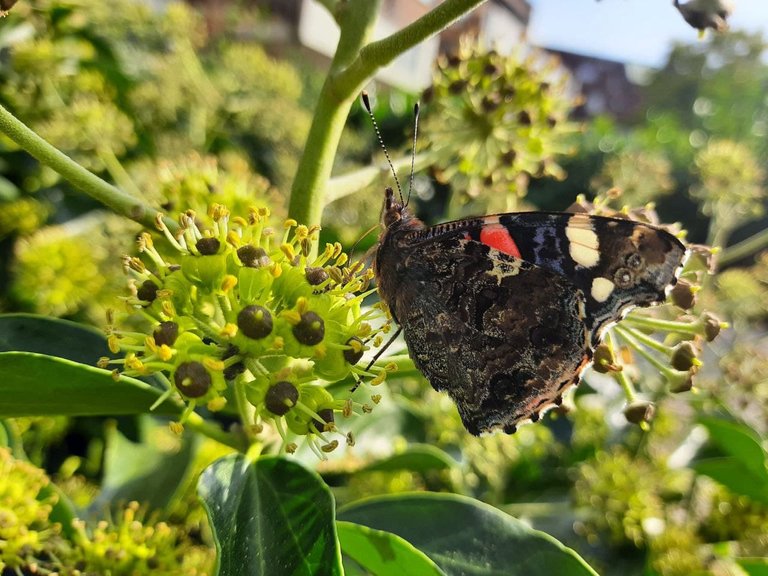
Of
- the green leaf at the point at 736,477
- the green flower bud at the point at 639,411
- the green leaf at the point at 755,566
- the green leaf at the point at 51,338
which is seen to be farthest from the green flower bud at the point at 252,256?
the green leaf at the point at 736,477

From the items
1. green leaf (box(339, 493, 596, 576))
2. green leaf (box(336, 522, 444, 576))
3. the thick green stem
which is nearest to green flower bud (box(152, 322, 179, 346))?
the thick green stem

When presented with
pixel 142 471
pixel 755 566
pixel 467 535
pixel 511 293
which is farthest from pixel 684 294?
pixel 142 471

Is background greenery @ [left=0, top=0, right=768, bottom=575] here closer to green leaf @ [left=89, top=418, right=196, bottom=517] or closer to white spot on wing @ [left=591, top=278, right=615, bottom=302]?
green leaf @ [left=89, top=418, right=196, bottom=517]

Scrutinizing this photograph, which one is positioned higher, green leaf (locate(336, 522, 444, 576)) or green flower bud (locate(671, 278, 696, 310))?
green flower bud (locate(671, 278, 696, 310))

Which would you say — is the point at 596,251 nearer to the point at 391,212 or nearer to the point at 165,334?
the point at 391,212

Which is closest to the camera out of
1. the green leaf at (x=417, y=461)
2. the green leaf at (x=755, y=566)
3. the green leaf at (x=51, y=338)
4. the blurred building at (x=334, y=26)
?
the green leaf at (x=51, y=338)

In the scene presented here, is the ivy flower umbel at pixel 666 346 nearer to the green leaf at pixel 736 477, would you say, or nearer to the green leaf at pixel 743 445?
the green leaf at pixel 743 445

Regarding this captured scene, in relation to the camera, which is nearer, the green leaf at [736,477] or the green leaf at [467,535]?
the green leaf at [467,535]
